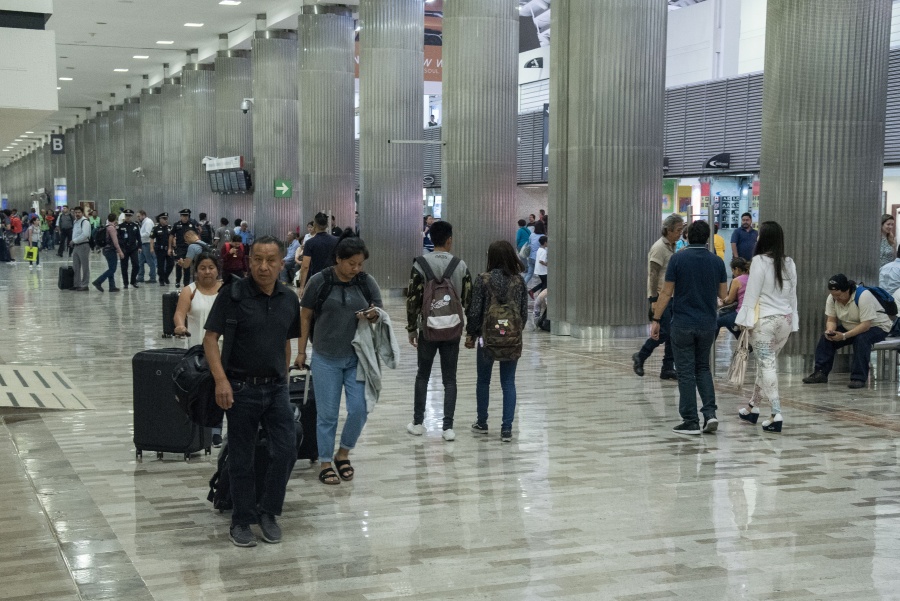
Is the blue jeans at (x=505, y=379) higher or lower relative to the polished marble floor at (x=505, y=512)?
higher

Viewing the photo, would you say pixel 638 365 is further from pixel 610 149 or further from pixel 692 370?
pixel 610 149

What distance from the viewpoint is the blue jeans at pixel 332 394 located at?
6781 millimetres

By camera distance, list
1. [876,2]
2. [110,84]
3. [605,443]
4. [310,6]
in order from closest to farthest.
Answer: [605,443], [876,2], [310,6], [110,84]

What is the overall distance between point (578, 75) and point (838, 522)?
9446mm

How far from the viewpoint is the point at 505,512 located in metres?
6.21

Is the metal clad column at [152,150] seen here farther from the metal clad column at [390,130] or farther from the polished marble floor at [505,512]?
the polished marble floor at [505,512]

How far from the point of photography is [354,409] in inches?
271

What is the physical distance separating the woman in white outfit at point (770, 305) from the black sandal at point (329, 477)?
3.42 m

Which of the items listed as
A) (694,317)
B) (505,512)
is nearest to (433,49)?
(694,317)

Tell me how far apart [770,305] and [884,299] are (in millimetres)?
2792

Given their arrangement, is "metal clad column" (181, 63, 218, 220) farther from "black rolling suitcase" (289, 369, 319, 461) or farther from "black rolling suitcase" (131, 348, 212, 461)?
"black rolling suitcase" (289, 369, 319, 461)

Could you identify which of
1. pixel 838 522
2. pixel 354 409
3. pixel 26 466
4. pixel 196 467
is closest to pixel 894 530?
pixel 838 522

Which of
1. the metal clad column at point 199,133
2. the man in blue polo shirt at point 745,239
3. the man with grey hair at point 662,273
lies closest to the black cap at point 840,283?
the man with grey hair at point 662,273

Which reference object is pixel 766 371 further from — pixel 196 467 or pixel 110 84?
pixel 110 84
